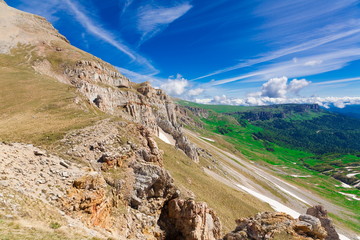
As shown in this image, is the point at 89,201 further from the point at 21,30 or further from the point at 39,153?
the point at 21,30

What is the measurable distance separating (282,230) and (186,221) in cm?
1279

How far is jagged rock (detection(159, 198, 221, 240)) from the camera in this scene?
1007 inches

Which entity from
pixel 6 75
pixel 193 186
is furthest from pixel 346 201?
pixel 6 75

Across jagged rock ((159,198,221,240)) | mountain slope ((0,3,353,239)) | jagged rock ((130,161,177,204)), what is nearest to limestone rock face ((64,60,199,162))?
mountain slope ((0,3,353,239))

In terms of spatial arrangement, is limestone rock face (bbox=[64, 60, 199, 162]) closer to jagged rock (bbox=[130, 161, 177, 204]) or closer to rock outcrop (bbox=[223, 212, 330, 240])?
jagged rock (bbox=[130, 161, 177, 204])

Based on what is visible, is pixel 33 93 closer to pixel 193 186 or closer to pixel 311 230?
pixel 193 186

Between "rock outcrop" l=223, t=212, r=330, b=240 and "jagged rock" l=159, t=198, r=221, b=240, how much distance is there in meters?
7.48

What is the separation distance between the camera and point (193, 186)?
4688cm

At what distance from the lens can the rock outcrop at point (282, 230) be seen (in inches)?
670

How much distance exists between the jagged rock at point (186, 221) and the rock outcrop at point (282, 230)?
294 inches

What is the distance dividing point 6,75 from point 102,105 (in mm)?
31733

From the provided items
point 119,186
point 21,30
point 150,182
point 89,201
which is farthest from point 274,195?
point 21,30

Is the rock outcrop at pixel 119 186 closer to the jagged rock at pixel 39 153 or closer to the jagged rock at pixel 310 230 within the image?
the jagged rock at pixel 39 153

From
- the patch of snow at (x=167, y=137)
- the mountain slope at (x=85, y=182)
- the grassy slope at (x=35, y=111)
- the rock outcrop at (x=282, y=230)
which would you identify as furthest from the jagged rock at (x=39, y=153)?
the patch of snow at (x=167, y=137)
